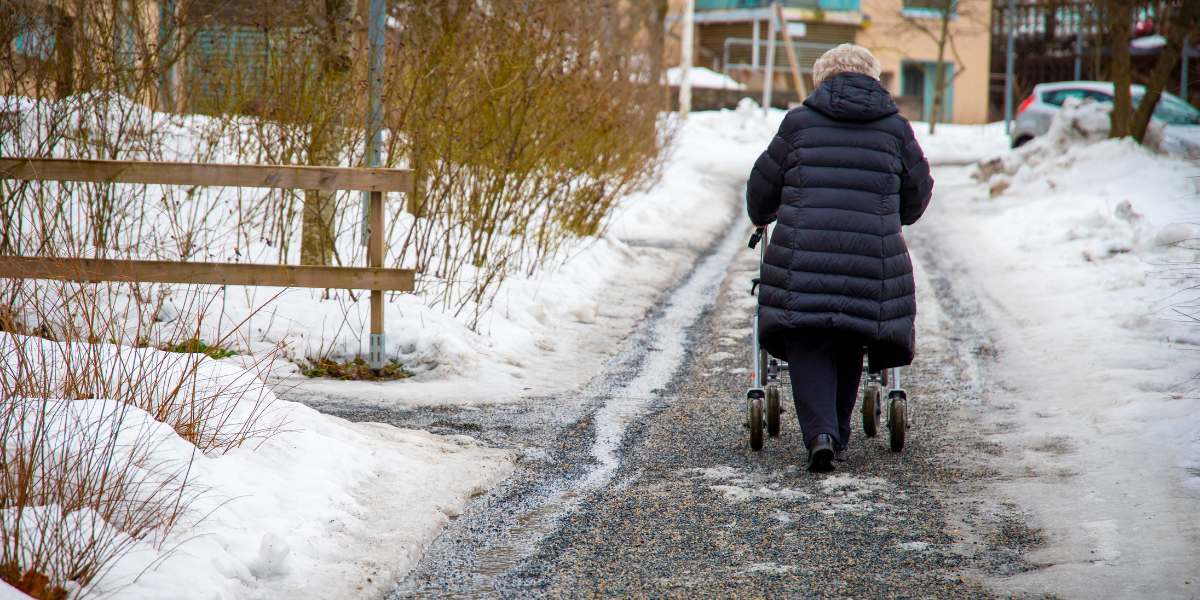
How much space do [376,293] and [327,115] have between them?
1.69m

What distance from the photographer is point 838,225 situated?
13.0 ft

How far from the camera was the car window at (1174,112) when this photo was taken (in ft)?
62.4

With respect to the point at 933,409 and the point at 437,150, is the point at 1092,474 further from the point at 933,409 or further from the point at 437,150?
the point at 437,150

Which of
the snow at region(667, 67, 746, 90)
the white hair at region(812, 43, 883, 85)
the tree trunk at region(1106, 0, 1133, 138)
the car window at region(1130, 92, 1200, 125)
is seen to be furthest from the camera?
the snow at region(667, 67, 746, 90)

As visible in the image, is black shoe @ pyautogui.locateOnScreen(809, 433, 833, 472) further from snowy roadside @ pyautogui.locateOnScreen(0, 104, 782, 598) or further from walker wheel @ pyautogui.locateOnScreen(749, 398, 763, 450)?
snowy roadside @ pyautogui.locateOnScreen(0, 104, 782, 598)

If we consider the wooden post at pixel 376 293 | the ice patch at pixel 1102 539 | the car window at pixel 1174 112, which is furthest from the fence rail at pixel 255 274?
the car window at pixel 1174 112

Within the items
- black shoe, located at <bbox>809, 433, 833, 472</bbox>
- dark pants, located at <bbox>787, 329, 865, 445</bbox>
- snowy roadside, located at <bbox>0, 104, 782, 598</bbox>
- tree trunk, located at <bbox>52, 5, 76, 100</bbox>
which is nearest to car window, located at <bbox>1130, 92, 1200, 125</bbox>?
snowy roadside, located at <bbox>0, 104, 782, 598</bbox>

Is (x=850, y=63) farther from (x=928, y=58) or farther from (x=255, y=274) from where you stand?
(x=928, y=58)

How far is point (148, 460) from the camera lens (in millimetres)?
3076

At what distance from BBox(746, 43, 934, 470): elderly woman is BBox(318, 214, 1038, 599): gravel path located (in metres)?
0.39

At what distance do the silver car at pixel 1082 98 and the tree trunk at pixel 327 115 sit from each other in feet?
51.9

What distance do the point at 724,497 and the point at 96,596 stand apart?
2.29 metres

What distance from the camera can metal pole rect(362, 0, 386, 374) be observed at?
216 inches

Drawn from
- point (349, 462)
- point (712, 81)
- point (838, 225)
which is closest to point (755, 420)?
point (838, 225)
